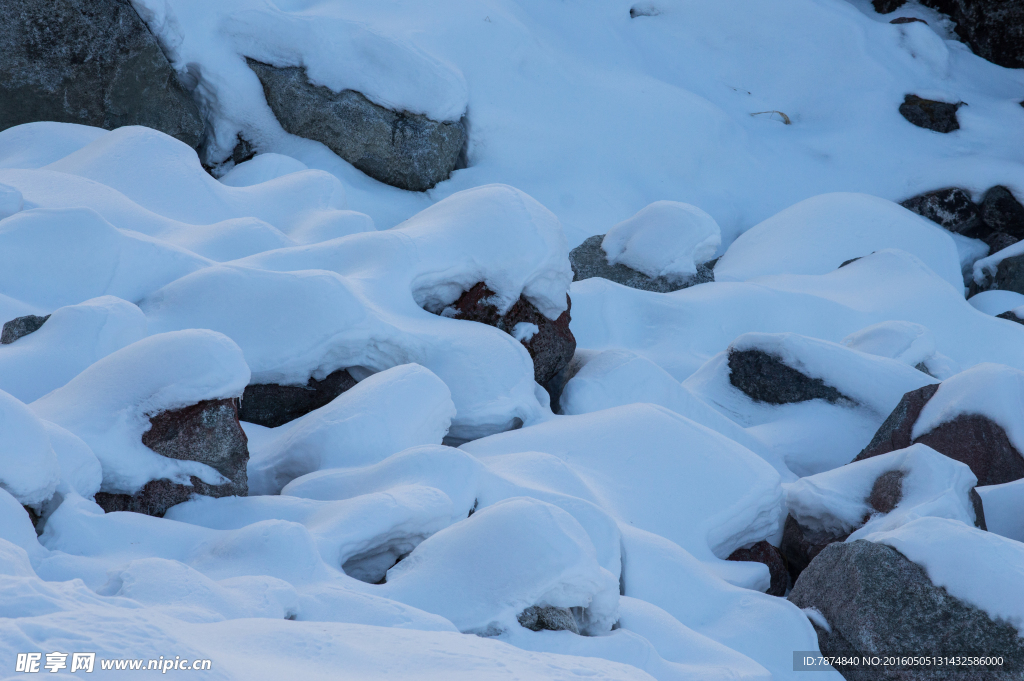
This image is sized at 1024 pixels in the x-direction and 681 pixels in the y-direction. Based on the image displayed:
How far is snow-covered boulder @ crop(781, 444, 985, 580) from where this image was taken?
3666 mm

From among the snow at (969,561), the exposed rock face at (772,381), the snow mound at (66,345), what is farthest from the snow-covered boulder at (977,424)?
the snow mound at (66,345)

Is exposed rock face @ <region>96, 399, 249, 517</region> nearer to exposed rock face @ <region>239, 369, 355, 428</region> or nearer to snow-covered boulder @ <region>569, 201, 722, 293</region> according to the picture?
exposed rock face @ <region>239, 369, 355, 428</region>

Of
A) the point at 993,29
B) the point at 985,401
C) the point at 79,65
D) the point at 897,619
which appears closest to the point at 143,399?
the point at 897,619

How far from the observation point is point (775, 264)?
8.09 meters

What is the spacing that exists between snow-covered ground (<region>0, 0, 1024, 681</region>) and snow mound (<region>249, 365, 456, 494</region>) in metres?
0.01

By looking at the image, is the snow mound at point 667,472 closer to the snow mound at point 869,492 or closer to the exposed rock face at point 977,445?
the snow mound at point 869,492

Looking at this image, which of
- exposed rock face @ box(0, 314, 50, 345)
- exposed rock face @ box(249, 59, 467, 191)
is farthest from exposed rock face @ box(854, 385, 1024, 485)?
exposed rock face @ box(249, 59, 467, 191)

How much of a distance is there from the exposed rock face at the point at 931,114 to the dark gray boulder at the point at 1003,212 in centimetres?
167

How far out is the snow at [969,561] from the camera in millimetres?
2787

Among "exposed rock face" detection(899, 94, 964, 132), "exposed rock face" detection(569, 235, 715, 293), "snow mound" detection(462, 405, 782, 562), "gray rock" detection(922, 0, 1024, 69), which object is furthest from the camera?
"gray rock" detection(922, 0, 1024, 69)

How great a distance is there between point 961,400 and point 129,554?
3911 mm

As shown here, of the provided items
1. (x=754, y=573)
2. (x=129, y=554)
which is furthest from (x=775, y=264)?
(x=129, y=554)

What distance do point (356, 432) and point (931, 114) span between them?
32.5 feet

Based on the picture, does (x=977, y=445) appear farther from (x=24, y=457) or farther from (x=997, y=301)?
(x=997, y=301)
